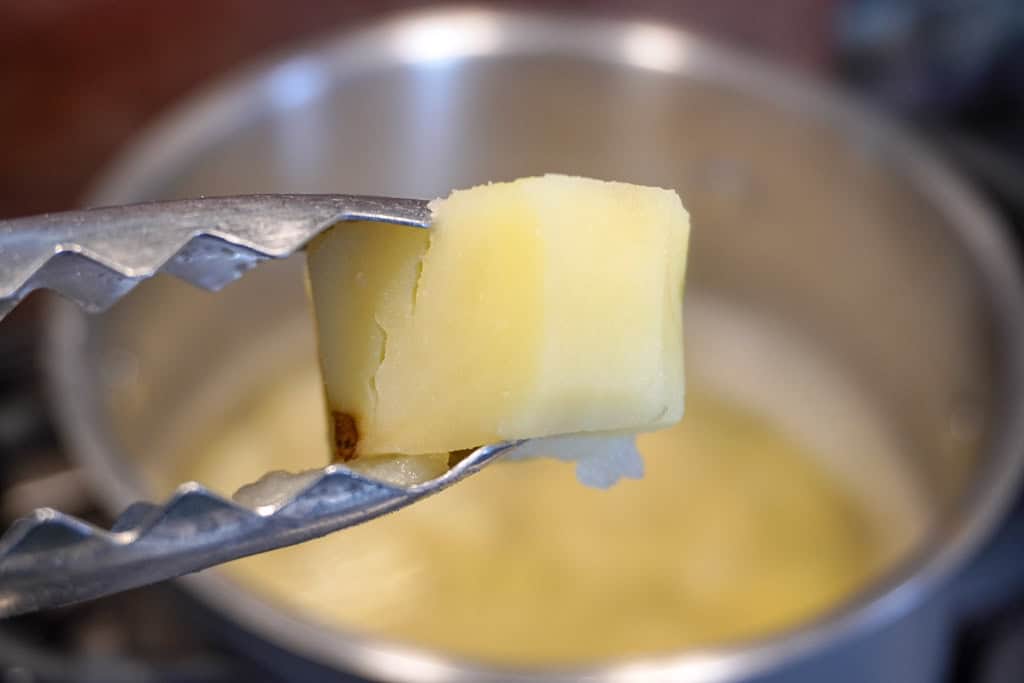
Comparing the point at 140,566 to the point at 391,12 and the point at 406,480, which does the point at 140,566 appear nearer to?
the point at 406,480

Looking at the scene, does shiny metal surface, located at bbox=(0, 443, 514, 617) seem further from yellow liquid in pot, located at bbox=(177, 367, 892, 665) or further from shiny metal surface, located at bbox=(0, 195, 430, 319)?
yellow liquid in pot, located at bbox=(177, 367, 892, 665)

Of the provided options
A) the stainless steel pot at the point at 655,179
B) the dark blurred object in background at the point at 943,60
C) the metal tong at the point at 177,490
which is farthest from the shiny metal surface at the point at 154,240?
the dark blurred object in background at the point at 943,60

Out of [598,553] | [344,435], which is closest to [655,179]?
[598,553]

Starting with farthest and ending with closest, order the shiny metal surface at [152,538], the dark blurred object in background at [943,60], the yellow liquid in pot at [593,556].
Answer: the dark blurred object in background at [943,60]
the yellow liquid in pot at [593,556]
the shiny metal surface at [152,538]

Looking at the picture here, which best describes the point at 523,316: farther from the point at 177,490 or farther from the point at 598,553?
the point at 598,553

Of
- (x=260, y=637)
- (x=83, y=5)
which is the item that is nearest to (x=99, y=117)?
(x=83, y=5)

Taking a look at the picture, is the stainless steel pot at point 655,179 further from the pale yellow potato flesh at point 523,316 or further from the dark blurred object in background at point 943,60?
the pale yellow potato flesh at point 523,316
